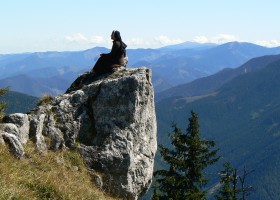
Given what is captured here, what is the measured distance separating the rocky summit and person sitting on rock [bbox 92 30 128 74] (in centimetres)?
131

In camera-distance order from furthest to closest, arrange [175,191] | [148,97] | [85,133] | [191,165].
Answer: [191,165] < [175,191] < [148,97] < [85,133]

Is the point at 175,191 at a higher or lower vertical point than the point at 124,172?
lower

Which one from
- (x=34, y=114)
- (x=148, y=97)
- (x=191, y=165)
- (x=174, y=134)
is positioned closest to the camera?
(x=34, y=114)

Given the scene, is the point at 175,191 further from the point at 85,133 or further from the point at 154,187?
the point at 85,133

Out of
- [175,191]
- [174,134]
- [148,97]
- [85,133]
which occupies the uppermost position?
[148,97]

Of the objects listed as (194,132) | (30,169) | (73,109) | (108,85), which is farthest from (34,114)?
(194,132)

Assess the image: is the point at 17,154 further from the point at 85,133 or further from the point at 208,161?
the point at 208,161

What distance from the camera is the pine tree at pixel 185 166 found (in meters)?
32.1

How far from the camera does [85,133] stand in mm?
18062

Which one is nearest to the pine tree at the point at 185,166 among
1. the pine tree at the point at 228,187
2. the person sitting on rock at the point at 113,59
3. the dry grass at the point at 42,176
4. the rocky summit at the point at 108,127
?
the pine tree at the point at 228,187

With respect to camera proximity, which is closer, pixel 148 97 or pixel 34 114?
pixel 34 114

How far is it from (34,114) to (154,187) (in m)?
17.6

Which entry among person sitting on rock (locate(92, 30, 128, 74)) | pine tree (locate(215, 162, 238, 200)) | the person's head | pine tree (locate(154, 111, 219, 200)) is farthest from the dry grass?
pine tree (locate(215, 162, 238, 200))

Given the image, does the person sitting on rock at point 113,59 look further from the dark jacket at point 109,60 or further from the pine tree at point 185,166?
the pine tree at point 185,166
